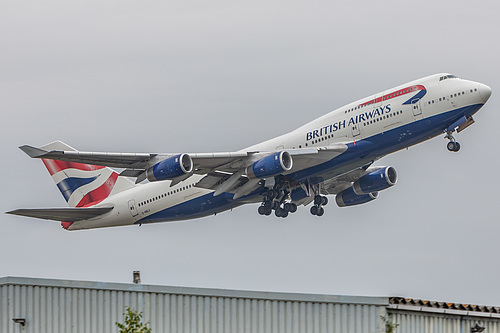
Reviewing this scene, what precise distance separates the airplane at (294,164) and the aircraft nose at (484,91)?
5cm

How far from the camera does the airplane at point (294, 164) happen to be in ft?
148

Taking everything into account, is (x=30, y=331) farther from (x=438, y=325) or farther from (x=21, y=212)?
(x=21, y=212)

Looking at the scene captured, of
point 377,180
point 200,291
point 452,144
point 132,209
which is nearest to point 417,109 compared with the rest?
point 452,144

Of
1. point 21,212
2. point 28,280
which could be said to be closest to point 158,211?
point 21,212

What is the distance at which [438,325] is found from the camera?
89.7ft

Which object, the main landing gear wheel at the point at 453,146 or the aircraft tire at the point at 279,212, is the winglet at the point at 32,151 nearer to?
the aircraft tire at the point at 279,212

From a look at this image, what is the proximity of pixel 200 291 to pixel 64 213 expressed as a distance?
26.5 meters

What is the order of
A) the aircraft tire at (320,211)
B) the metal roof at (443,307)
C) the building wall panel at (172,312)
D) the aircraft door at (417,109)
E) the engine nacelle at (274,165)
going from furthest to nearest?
1. the aircraft tire at (320,211)
2. the engine nacelle at (274,165)
3. the aircraft door at (417,109)
4. the building wall panel at (172,312)
5. the metal roof at (443,307)

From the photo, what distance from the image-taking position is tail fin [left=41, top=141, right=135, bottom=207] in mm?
57375

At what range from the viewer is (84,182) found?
58.3 m

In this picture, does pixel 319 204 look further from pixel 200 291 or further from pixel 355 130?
pixel 200 291

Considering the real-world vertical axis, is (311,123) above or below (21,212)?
above

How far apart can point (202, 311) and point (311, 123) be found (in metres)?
22.5

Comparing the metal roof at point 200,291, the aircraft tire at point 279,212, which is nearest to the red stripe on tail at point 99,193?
the aircraft tire at point 279,212
